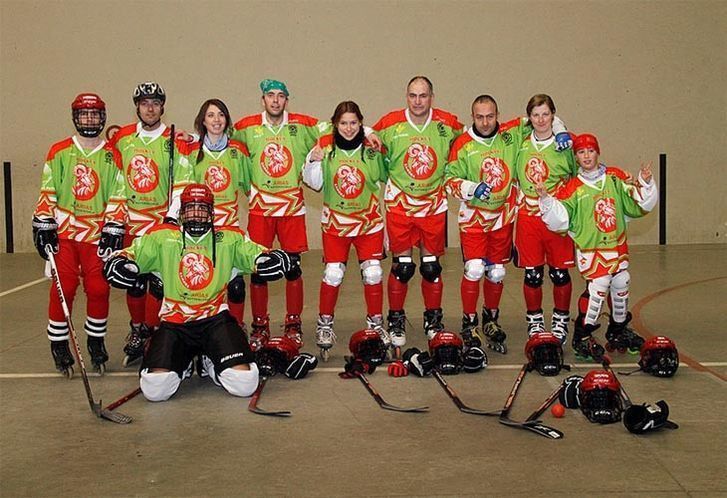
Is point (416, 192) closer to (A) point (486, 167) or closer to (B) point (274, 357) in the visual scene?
(A) point (486, 167)

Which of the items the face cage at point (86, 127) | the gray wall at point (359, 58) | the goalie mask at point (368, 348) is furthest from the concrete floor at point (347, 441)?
the gray wall at point (359, 58)

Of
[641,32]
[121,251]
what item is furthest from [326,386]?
[641,32]

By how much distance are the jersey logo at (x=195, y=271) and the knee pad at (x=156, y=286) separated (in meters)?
0.54

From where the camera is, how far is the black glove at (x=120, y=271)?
5.24 metres

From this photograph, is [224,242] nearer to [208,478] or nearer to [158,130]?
[158,130]

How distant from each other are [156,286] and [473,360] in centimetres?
192

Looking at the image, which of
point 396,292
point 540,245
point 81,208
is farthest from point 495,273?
point 81,208

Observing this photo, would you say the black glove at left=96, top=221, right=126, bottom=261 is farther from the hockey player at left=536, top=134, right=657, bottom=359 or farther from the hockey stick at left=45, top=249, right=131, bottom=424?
the hockey player at left=536, top=134, right=657, bottom=359

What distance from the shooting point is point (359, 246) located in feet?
20.7

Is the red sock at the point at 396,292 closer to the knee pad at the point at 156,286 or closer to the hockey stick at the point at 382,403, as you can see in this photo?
the hockey stick at the point at 382,403

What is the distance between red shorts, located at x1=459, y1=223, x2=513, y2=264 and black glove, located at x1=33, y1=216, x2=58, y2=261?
249cm

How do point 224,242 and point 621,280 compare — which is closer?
point 224,242

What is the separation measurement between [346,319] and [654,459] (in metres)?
3.48

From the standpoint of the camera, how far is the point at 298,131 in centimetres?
632
